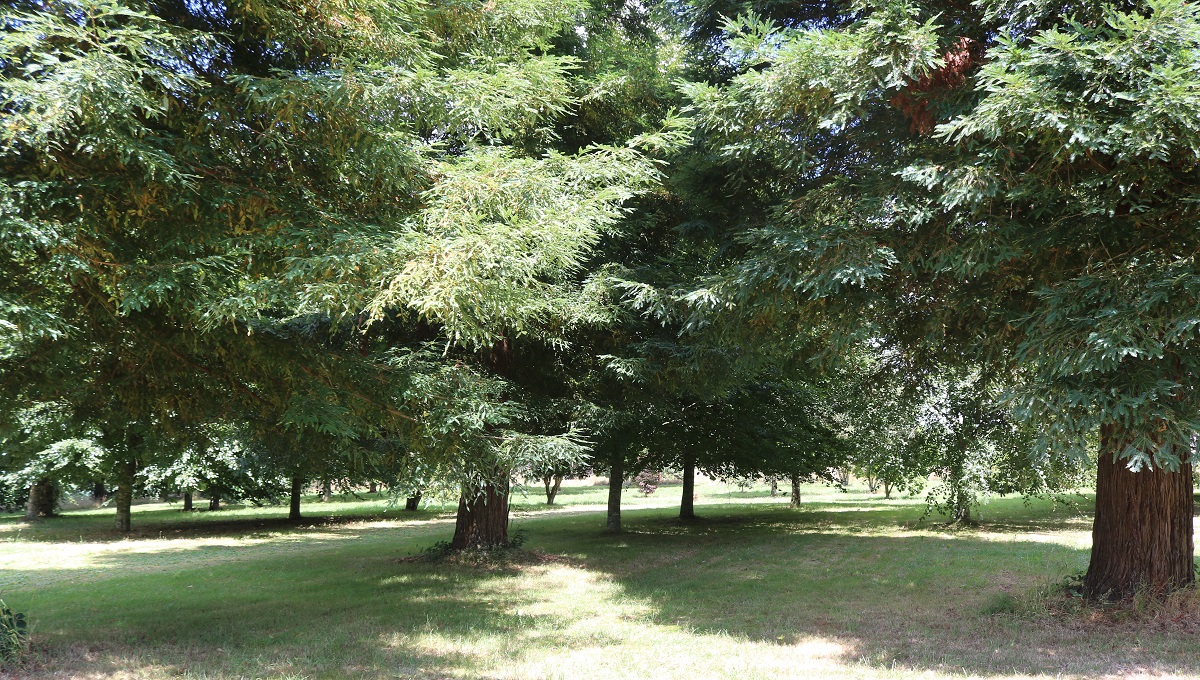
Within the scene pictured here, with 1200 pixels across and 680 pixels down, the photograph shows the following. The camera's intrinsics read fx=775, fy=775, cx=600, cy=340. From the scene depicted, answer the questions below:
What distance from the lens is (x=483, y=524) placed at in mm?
15047

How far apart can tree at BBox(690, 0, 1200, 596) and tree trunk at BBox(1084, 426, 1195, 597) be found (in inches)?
0.8

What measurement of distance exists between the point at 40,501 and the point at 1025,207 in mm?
34359

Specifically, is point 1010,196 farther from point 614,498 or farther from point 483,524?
point 614,498

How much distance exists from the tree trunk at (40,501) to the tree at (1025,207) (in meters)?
30.8

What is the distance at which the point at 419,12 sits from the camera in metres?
7.77

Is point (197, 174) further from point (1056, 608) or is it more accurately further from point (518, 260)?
point (1056, 608)

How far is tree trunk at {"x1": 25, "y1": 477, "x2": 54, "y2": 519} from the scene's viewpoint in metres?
28.8

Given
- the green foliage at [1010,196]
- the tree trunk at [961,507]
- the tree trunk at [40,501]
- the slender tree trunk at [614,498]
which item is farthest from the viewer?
the tree trunk at [40,501]

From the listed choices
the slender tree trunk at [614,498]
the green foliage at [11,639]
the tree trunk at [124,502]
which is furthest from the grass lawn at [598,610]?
the tree trunk at [124,502]

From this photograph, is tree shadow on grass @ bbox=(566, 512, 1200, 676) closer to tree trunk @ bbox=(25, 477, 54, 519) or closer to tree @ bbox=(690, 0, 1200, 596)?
tree @ bbox=(690, 0, 1200, 596)

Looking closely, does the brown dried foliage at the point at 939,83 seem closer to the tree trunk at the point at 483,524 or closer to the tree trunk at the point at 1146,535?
the tree trunk at the point at 1146,535

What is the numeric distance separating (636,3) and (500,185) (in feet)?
29.5

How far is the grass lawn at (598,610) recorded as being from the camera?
7020 millimetres

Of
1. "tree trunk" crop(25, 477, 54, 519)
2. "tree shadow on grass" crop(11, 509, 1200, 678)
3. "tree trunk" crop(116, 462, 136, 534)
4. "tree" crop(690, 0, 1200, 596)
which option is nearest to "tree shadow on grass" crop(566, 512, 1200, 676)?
"tree shadow on grass" crop(11, 509, 1200, 678)
